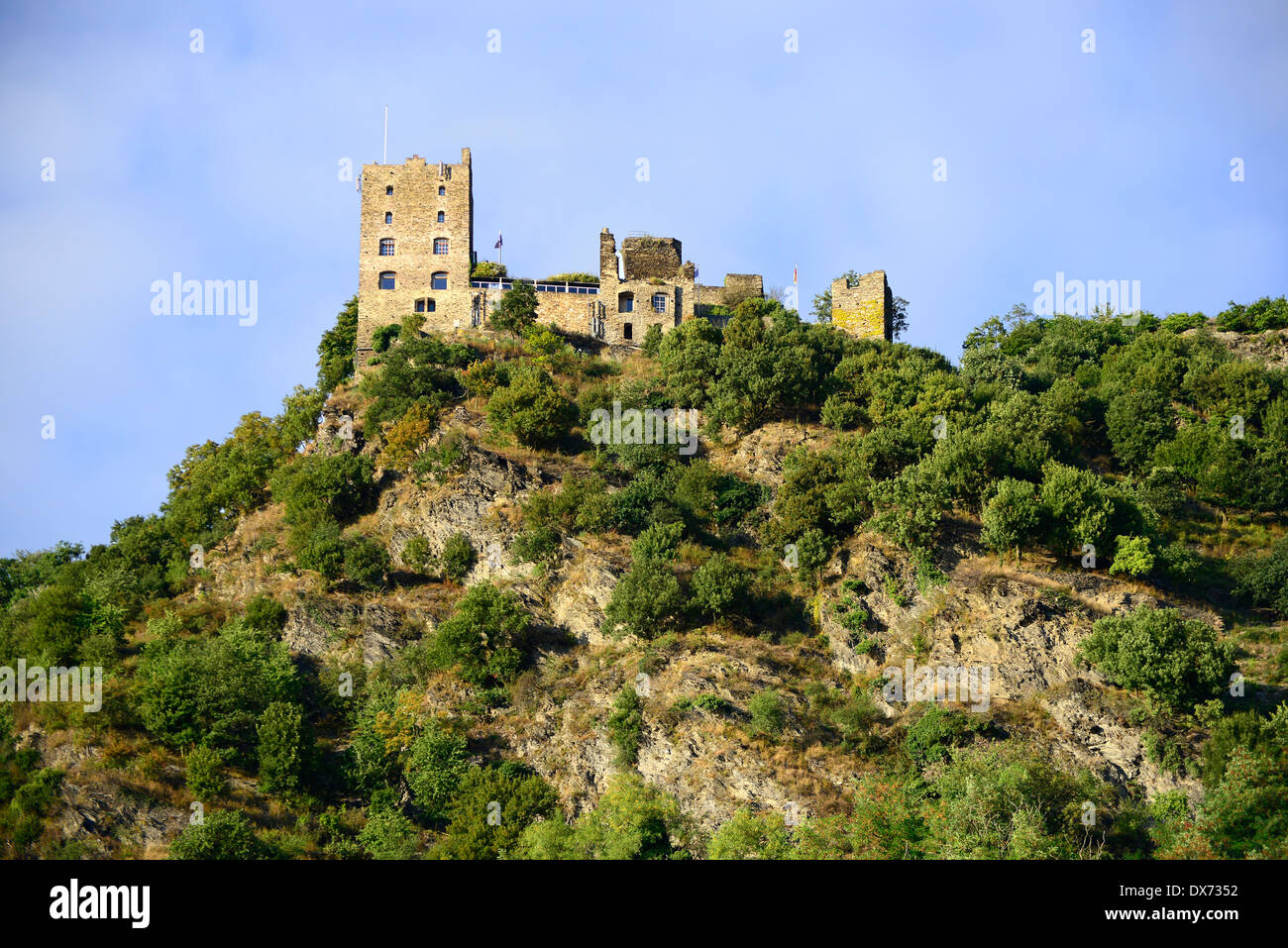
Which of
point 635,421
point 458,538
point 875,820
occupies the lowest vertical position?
point 875,820

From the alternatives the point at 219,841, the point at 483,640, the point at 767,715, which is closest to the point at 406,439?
the point at 483,640

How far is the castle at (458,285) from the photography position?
255 ft

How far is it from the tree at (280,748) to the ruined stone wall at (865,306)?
40.7 meters

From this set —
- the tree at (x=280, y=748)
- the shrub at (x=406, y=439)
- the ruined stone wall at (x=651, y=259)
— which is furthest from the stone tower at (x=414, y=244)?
the tree at (x=280, y=748)

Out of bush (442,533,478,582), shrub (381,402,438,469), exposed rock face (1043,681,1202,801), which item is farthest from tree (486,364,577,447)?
exposed rock face (1043,681,1202,801)

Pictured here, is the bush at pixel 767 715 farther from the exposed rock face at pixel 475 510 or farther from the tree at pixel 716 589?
the exposed rock face at pixel 475 510

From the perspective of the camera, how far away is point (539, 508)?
195ft

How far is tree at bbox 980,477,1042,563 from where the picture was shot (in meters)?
54.6

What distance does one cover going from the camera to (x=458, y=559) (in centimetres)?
5944

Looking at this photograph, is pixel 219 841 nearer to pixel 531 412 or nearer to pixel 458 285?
pixel 531 412

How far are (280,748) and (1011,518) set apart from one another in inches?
1106

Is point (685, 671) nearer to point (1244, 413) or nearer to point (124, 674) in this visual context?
point (124, 674)
